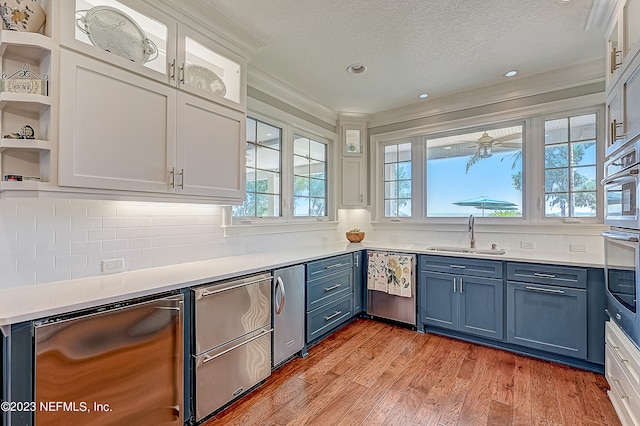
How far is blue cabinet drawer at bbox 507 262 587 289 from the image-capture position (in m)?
2.50

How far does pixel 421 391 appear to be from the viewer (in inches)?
87.2

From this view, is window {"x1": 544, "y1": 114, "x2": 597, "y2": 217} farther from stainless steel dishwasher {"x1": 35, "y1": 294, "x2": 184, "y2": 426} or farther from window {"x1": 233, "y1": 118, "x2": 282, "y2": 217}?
stainless steel dishwasher {"x1": 35, "y1": 294, "x2": 184, "y2": 426}

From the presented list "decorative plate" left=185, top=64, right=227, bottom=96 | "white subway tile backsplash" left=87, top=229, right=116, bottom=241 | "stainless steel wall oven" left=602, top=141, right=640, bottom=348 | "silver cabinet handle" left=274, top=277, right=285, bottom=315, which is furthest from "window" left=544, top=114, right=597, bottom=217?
"white subway tile backsplash" left=87, top=229, right=116, bottom=241

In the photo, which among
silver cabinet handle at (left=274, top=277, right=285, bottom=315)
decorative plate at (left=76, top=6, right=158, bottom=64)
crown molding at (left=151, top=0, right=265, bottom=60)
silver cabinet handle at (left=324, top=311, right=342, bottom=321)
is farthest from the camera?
silver cabinet handle at (left=324, top=311, right=342, bottom=321)

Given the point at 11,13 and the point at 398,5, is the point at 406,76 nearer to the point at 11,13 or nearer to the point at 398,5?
the point at 398,5

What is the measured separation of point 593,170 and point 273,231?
10.8ft

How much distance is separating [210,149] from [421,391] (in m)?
2.38

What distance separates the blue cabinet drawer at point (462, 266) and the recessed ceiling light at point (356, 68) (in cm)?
205

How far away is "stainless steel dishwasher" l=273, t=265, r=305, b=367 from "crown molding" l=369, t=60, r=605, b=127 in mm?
2640

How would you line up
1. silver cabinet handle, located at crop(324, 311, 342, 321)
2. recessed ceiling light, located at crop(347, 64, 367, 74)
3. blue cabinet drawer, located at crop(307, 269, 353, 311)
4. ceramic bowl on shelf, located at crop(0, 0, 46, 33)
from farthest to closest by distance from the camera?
silver cabinet handle, located at crop(324, 311, 342, 321)
recessed ceiling light, located at crop(347, 64, 367, 74)
blue cabinet drawer, located at crop(307, 269, 353, 311)
ceramic bowl on shelf, located at crop(0, 0, 46, 33)

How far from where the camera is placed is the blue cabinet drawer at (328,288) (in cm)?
282

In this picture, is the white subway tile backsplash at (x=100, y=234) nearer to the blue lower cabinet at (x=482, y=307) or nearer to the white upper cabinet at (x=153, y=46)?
the white upper cabinet at (x=153, y=46)

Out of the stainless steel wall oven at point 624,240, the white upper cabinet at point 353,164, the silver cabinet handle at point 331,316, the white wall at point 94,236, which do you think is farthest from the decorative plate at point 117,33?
the stainless steel wall oven at point 624,240

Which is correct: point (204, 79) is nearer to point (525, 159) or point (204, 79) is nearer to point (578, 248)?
point (525, 159)
